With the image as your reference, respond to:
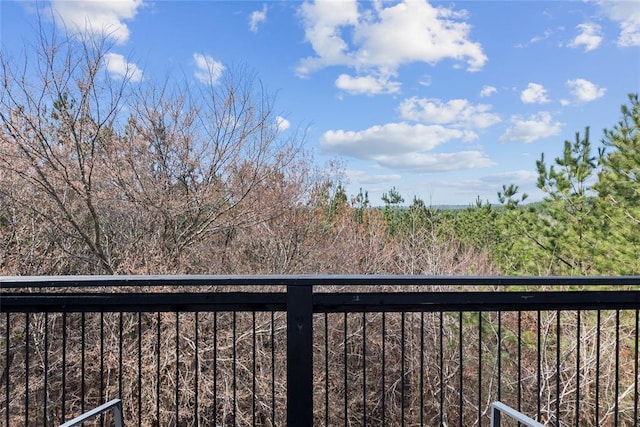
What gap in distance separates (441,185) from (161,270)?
6915 mm

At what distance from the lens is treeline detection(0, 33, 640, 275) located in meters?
6.10

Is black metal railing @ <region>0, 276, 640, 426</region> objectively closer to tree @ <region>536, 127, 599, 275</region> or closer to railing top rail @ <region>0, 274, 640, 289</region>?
railing top rail @ <region>0, 274, 640, 289</region>

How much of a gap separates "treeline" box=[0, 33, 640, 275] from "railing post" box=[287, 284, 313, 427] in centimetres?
518

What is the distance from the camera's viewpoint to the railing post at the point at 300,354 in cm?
163

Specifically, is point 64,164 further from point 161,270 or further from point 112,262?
point 161,270

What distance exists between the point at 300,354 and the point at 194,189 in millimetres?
5752

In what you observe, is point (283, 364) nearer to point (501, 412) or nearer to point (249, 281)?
point (249, 281)

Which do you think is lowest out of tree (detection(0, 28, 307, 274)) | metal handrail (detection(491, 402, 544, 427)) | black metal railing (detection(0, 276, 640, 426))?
black metal railing (detection(0, 276, 640, 426))

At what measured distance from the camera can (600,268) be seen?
7340mm

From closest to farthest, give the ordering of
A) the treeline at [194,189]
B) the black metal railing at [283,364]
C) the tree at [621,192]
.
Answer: the black metal railing at [283,364]
the treeline at [194,189]
the tree at [621,192]

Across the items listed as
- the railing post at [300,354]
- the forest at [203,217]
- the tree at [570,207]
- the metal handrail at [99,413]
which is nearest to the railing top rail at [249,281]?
the railing post at [300,354]

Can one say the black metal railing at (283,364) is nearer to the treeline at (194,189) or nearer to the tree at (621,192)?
the tree at (621,192)

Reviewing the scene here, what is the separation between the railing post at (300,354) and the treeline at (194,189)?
518cm

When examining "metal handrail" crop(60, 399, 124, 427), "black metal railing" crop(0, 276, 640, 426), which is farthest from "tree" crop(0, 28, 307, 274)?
Answer: "metal handrail" crop(60, 399, 124, 427)
